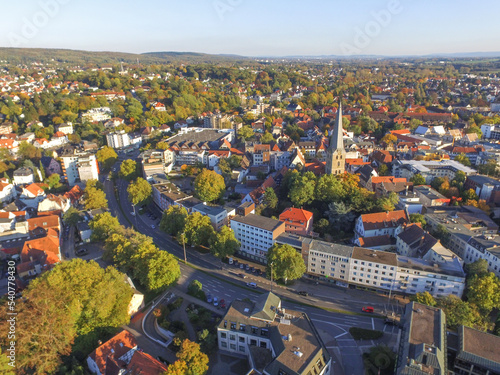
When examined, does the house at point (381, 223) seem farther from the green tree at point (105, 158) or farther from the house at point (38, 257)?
the green tree at point (105, 158)

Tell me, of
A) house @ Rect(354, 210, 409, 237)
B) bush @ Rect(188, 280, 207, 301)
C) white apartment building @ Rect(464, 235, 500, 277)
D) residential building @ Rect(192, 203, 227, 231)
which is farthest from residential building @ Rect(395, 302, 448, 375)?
residential building @ Rect(192, 203, 227, 231)

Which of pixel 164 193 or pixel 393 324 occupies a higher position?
pixel 164 193

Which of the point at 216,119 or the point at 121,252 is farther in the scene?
the point at 216,119

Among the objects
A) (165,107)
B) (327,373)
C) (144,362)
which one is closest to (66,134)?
(165,107)

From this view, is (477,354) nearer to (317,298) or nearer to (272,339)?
(317,298)

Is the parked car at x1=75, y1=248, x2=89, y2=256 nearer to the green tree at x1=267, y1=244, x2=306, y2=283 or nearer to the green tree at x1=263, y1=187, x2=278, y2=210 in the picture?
the green tree at x1=267, y1=244, x2=306, y2=283

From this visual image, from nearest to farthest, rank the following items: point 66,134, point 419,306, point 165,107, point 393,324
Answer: point 419,306 < point 393,324 < point 66,134 < point 165,107

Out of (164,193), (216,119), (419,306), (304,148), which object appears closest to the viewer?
(419,306)

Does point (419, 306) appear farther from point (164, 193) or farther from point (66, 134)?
point (66, 134)

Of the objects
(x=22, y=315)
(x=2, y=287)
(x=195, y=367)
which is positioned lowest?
(x=2, y=287)
